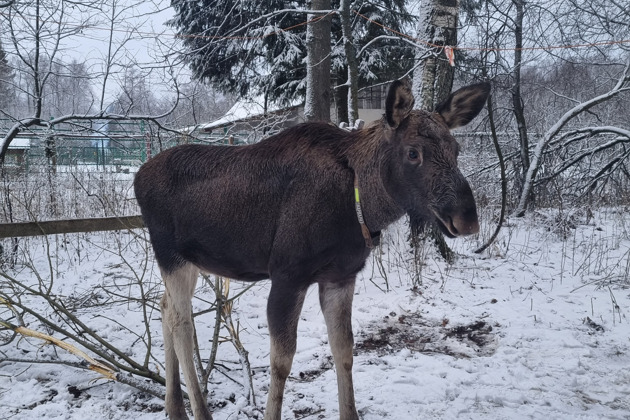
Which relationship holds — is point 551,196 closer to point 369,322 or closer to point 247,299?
point 369,322

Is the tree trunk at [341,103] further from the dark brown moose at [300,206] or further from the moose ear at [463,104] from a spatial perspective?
the moose ear at [463,104]

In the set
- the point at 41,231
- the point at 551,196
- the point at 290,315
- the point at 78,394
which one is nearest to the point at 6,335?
the point at 41,231

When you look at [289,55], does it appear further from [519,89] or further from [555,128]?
[555,128]

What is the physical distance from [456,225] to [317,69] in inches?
326

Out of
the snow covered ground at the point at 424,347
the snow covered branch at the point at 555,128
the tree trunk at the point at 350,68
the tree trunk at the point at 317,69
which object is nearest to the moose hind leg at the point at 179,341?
the snow covered ground at the point at 424,347

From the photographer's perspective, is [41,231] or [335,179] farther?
[41,231]

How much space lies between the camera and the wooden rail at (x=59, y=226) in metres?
4.82

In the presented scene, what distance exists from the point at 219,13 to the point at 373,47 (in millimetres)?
6582

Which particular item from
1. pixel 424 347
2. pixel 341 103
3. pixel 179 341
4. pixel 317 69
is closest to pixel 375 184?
pixel 179 341

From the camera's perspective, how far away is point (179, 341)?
2930 millimetres

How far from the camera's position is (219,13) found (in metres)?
11.3

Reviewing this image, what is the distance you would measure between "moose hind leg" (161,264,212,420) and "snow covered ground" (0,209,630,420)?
0.25m

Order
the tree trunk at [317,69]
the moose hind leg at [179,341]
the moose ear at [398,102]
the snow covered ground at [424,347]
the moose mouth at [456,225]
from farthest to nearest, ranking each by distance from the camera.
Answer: the tree trunk at [317,69] < the snow covered ground at [424,347] < the moose hind leg at [179,341] < the moose ear at [398,102] < the moose mouth at [456,225]

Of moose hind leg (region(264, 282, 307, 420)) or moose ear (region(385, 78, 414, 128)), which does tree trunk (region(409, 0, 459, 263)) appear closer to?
moose ear (region(385, 78, 414, 128))
